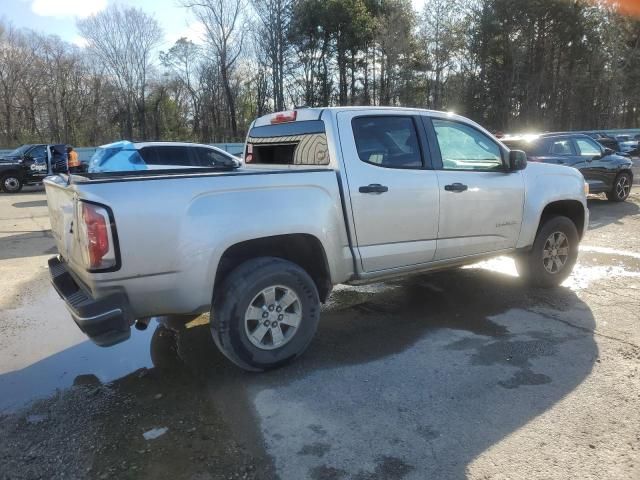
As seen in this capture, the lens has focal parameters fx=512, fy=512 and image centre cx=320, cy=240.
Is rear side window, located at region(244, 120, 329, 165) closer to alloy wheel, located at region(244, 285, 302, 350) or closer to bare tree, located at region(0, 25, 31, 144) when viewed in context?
alloy wheel, located at region(244, 285, 302, 350)

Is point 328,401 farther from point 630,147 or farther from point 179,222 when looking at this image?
point 630,147

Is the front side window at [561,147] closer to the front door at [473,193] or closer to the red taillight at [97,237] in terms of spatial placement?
the front door at [473,193]

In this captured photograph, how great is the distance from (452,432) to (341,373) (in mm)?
1034

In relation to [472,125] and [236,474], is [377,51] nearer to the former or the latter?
[472,125]

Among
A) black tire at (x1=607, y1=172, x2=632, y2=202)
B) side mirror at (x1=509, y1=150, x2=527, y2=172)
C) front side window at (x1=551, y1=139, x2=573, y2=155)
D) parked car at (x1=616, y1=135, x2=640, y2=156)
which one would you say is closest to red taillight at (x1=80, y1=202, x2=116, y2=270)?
side mirror at (x1=509, y1=150, x2=527, y2=172)

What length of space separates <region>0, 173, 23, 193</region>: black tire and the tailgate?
17473 millimetres

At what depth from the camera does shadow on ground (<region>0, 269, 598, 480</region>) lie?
2807mm

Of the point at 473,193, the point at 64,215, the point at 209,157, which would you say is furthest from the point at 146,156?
the point at 473,193

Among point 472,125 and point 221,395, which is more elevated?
point 472,125

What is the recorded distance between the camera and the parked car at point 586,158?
1135 cm

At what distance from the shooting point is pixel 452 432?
3.03 m

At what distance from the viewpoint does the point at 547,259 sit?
5.75 m

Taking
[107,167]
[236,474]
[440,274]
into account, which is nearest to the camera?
[236,474]

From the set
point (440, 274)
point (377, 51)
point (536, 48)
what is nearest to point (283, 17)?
point (377, 51)
